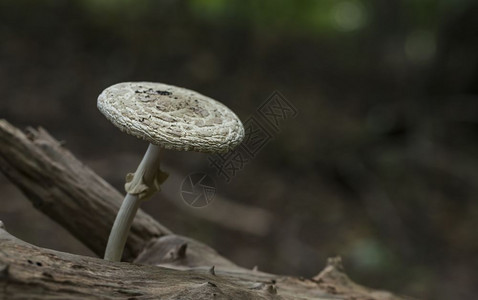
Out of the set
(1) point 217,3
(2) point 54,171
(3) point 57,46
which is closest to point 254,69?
(1) point 217,3

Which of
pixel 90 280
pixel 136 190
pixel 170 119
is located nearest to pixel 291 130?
pixel 136 190

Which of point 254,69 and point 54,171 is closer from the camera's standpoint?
point 54,171

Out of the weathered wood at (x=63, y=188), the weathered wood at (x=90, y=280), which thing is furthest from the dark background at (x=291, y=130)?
the weathered wood at (x=90, y=280)

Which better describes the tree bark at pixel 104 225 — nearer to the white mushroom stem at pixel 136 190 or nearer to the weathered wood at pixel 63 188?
the weathered wood at pixel 63 188

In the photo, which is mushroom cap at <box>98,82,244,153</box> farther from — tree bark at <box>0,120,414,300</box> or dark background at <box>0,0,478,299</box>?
dark background at <box>0,0,478,299</box>

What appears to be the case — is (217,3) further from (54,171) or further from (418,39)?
(54,171)

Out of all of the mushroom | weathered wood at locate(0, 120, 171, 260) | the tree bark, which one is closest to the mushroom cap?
the mushroom
